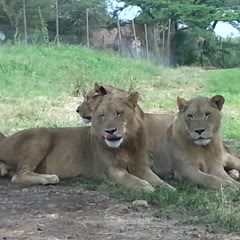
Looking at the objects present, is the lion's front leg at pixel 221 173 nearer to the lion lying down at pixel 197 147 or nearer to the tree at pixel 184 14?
the lion lying down at pixel 197 147

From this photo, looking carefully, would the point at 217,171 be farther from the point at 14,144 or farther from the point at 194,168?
the point at 14,144

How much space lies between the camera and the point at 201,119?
5.26m

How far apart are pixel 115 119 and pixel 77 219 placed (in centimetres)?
118

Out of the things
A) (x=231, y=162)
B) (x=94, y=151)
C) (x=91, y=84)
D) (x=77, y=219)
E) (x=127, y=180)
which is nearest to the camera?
(x=77, y=219)

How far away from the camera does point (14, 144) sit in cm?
577

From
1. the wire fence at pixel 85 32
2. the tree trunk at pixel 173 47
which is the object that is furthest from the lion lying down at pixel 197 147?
the tree trunk at pixel 173 47

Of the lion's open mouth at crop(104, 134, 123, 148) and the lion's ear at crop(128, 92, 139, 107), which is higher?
the lion's ear at crop(128, 92, 139, 107)

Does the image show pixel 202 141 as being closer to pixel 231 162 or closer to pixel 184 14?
pixel 231 162

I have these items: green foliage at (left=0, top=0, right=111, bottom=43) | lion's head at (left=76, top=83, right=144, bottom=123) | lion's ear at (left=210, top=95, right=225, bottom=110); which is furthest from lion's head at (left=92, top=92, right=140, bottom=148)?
green foliage at (left=0, top=0, right=111, bottom=43)

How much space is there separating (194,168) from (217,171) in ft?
0.61

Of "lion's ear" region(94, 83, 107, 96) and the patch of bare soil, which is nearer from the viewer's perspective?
the patch of bare soil

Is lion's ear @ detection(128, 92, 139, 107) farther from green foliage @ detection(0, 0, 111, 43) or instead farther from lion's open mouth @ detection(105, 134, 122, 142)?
green foliage @ detection(0, 0, 111, 43)

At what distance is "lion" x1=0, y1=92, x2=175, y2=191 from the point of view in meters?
5.26

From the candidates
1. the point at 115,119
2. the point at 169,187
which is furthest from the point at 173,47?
the point at 169,187
